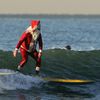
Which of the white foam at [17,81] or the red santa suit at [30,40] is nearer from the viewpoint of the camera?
the red santa suit at [30,40]

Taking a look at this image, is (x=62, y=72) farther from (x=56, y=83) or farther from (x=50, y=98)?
(x=50, y=98)

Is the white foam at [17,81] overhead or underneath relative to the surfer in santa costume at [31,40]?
underneath

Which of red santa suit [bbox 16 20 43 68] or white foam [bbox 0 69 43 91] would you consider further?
white foam [bbox 0 69 43 91]

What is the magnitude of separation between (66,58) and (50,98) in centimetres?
913

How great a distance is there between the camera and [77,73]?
2342 cm

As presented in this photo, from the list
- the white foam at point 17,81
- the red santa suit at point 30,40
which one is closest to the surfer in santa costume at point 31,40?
the red santa suit at point 30,40

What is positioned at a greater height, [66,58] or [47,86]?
[66,58]

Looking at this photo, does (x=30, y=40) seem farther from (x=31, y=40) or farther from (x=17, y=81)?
(x=17, y=81)

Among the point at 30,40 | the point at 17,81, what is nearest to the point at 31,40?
the point at 30,40

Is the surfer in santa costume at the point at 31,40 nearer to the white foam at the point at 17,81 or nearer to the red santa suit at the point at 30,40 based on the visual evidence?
the red santa suit at the point at 30,40

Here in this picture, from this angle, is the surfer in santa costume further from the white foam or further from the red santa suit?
the white foam

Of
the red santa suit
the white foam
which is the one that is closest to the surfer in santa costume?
the red santa suit

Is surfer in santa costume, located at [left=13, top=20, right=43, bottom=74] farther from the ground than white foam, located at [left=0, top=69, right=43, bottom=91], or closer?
farther from the ground

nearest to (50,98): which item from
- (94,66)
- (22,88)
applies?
(22,88)
